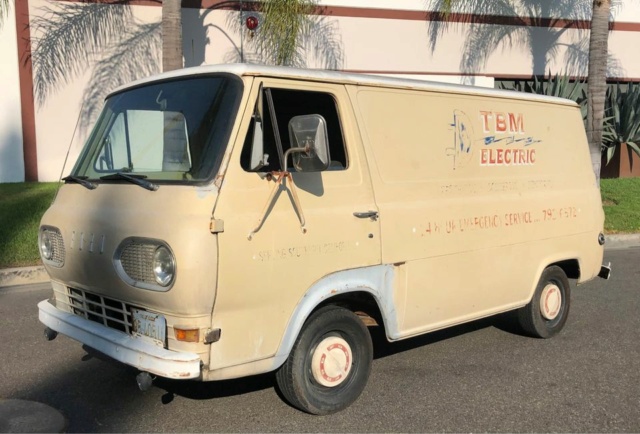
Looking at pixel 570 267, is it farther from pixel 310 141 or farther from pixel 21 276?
pixel 21 276

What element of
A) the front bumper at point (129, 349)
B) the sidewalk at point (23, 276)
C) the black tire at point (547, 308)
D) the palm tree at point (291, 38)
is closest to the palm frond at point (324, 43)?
the palm tree at point (291, 38)

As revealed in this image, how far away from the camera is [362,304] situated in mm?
4332

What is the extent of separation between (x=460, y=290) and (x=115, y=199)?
2539 mm

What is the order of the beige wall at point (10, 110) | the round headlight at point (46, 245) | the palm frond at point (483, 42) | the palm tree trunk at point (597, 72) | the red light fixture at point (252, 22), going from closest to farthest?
Result: the round headlight at point (46, 245) < the palm tree trunk at point (597, 72) < the beige wall at point (10, 110) < the red light fixture at point (252, 22) < the palm frond at point (483, 42)

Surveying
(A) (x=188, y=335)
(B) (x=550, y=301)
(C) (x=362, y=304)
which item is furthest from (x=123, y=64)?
(A) (x=188, y=335)

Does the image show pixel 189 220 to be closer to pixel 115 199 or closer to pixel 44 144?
pixel 115 199

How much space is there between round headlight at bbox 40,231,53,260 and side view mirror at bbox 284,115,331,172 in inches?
71.8

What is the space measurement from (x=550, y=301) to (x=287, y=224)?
3.14 m

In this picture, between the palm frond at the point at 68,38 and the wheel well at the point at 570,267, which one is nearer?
the wheel well at the point at 570,267

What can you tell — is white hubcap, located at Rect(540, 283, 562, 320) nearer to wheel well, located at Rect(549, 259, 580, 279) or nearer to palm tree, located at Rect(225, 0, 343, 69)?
A: wheel well, located at Rect(549, 259, 580, 279)

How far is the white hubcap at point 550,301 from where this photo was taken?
5.63m

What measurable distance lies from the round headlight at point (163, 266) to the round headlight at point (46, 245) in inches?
49.2

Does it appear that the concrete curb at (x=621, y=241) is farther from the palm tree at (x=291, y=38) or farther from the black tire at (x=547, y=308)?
the palm tree at (x=291, y=38)

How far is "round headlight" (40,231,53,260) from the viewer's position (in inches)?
168
